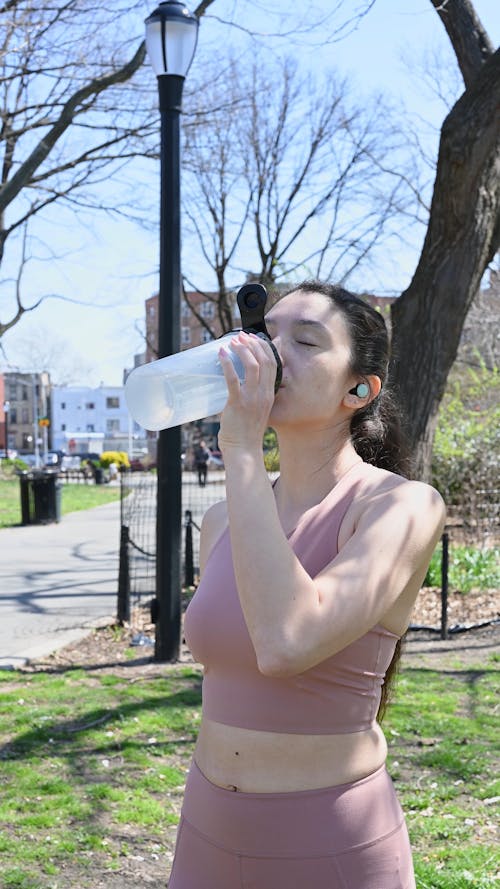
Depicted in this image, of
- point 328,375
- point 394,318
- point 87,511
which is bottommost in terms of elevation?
point 87,511

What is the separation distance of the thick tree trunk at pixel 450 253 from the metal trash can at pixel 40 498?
12390 millimetres

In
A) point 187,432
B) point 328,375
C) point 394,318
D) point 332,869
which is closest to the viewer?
point 332,869

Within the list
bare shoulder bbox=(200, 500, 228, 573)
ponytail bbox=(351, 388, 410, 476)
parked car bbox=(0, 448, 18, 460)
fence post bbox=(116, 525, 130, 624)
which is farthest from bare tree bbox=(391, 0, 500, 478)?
parked car bbox=(0, 448, 18, 460)

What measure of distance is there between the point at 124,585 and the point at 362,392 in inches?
287

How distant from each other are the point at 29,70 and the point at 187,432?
37.1m

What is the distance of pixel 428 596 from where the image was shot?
412 inches

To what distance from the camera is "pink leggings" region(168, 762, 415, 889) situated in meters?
1.65

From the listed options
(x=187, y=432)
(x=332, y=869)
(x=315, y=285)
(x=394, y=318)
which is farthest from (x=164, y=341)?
(x=187, y=432)

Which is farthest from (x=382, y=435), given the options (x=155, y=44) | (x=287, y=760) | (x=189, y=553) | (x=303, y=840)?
(x=189, y=553)

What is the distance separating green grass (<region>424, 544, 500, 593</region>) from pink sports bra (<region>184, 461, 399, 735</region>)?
877cm

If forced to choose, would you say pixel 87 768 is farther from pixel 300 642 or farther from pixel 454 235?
→ pixel 454 235

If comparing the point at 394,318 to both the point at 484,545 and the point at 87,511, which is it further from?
the point at 87,511

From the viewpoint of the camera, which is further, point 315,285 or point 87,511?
point 87,511

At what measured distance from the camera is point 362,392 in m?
1.91
